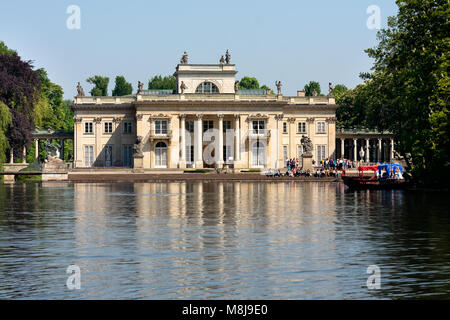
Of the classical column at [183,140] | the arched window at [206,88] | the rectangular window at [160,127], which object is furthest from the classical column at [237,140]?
the rectangular window at [160,127]

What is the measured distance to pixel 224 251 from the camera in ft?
73.9

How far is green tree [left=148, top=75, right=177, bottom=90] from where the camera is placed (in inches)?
6220

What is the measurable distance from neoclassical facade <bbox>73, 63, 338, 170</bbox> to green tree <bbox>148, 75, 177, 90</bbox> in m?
56.9

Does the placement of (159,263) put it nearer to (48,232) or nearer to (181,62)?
(48,232)

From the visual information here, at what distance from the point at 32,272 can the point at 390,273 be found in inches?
358

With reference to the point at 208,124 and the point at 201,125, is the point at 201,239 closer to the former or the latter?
the point at 201,125

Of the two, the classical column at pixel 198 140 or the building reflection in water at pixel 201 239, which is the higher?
the classical column at pixel 198 140

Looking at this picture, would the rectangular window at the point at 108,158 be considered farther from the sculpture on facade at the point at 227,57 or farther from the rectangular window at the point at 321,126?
the rectangular window at the point at 321,126

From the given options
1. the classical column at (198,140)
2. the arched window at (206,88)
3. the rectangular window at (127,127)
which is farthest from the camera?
the rectangular window at (127,127)

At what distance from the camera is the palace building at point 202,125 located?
3829 inches

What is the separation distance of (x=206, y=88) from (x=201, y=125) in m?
5.55

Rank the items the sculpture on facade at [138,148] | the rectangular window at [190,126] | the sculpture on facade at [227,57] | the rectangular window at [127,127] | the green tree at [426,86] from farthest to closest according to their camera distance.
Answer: the sculpture on facade at [227,57] < the rectangular window at [127,127] < the rectangular window at [190,126] < the sculpture on facade at [138,148] < the green tree at [426,86]
